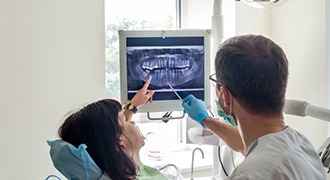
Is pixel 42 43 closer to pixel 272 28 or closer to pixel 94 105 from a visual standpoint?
pixel 94 105

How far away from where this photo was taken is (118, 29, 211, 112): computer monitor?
6.87 feet

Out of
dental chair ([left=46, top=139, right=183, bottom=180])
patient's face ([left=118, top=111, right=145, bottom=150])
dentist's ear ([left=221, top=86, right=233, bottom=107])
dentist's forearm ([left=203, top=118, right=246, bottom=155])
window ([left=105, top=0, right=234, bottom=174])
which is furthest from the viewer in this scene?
window ([left=105, top=0, right=234, bottom=174])

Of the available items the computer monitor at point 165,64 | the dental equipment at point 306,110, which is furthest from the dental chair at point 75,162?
the dental equipment at point 306,110

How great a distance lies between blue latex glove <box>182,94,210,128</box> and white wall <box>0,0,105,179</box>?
50 cm

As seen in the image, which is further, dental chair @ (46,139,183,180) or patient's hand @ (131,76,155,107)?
patient's hand @ (131,76,155,107)

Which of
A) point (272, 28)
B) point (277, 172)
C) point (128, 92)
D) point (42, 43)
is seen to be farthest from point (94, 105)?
point (272, 28)

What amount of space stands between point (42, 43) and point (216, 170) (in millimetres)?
1128

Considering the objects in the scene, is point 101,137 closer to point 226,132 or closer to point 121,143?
point 121,143

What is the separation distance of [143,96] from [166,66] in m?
Answer: 0.20

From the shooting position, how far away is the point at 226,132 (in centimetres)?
189

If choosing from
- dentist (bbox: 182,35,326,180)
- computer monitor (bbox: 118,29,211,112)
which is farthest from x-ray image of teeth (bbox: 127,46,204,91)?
dentist (bbox: 182,35,326,180)

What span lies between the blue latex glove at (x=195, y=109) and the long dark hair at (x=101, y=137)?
0.45m

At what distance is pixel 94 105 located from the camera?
5.50ft

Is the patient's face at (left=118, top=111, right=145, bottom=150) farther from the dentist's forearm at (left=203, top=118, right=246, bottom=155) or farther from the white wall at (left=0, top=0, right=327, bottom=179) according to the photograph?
the white wall at (left=0, top=0, right=327, bottom=179)
